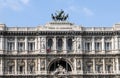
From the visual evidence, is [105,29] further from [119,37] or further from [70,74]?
[70,74]

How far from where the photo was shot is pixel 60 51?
141250mm

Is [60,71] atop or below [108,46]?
below

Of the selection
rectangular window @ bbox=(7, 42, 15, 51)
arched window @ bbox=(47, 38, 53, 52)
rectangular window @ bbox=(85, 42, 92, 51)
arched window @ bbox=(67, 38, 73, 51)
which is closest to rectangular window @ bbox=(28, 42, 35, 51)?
arched window @ bbox=(47, 38, 53, 52)

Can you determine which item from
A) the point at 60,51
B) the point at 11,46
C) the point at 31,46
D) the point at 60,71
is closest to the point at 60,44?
the point at 60,51

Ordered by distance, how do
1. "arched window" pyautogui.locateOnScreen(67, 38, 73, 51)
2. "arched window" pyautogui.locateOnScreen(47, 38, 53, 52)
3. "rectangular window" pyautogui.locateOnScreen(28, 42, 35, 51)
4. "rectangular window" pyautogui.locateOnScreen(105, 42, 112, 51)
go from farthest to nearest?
"rectangular window" pyautogui.locateOnScreen(105, 42, 112, 51)
"rectangular window" pyautogui.locateOnScreen(28, 42, 35, 51)
"arched window" pyautogui.locateOnScreen(67, 38, 73, 51)
"arched window" pyautogui.locateOnScreen(47, 38, 53, 52)

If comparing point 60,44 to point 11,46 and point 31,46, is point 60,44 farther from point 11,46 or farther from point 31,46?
point 11,46

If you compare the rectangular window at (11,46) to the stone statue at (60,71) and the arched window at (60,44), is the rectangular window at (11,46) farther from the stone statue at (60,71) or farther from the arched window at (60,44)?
the stone statue at (60,71)

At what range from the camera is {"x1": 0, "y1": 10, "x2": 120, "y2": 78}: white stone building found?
14000 cm

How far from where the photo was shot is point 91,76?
460 feet

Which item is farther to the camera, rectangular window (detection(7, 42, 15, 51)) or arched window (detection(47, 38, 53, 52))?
rectangular window (detection(7, 42, 15, 51))

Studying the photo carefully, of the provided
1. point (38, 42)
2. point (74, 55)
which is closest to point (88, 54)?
point (74, 55)

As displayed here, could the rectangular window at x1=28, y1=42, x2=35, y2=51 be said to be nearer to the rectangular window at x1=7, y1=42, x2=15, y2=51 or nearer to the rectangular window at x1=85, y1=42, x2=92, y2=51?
the rectangular window at x1=7, y1=42, x2=15, y2=51

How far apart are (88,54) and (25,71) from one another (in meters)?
16.6

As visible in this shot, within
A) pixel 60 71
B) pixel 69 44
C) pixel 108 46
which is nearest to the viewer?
pixel 60 71
